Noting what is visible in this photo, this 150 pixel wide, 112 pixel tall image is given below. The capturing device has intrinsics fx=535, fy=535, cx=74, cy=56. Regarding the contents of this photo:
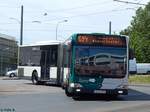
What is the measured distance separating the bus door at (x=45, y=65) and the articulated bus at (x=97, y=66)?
13501 mm

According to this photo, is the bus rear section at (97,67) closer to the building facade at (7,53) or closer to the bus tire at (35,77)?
the bus tire at (35,77)

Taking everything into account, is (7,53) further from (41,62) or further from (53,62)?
(53,62)

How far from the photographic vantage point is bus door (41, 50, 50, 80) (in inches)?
1469

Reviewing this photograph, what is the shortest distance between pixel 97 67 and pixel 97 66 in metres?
0.04

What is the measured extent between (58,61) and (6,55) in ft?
243

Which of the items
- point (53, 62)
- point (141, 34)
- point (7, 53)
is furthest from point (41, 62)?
point (7, 53)

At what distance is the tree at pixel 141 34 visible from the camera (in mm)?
90719

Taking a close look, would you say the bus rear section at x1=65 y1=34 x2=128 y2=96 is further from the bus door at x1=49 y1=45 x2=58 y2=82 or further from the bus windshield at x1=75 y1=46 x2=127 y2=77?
the bus door at x1=49 y1=45 x2=58 y2=82

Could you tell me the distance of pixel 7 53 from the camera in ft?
362

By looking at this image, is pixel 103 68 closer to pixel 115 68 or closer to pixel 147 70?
pixel 115 68

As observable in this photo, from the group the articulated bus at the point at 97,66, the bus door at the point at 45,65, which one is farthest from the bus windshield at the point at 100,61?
the bus door at the point at 45,65

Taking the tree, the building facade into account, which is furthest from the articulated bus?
the building facade

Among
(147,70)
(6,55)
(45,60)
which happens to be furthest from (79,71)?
(6,55)

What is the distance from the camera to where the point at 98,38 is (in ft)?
78.9
